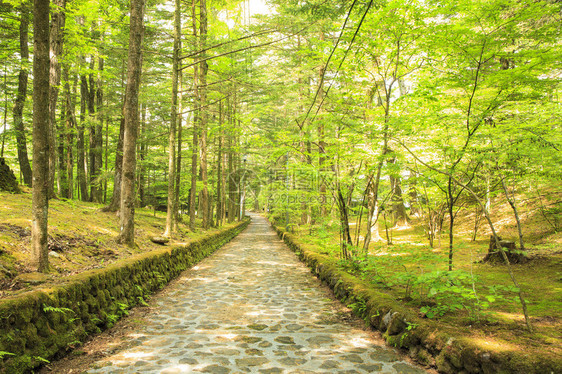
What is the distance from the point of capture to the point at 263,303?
5605 mm

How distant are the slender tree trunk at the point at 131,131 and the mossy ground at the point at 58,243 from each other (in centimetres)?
52

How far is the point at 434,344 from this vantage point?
121 inches

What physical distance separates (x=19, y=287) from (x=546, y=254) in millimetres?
9901

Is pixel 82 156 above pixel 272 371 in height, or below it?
above

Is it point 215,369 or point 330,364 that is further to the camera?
point 330,364

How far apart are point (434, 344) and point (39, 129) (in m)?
5.37

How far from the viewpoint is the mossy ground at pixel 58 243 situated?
13.0ft

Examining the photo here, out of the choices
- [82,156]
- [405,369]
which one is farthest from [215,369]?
[82,156]

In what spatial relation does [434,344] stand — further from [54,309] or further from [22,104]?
[22,104]

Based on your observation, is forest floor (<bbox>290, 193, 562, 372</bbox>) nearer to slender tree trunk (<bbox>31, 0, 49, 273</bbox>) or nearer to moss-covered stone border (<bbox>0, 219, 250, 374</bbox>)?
moss-covered stone border (<bbox>0, 219, 250, 374</bbox>)

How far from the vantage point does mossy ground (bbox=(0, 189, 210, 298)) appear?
156 inches

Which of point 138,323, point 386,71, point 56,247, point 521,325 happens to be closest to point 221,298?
point 138,323

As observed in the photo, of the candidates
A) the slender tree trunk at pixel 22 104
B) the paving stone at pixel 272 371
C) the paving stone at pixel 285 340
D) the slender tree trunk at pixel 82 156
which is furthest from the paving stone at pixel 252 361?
the slender tree trunk at pixel 82 156

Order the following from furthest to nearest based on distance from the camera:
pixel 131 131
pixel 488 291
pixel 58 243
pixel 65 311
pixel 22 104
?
pixel 22 104
pixel 131 131
pixel 58 243
pixel 488 291
pixel 65 311
